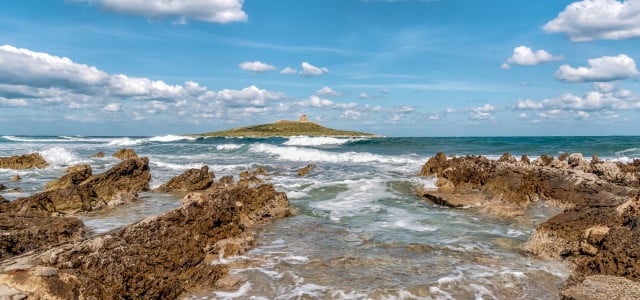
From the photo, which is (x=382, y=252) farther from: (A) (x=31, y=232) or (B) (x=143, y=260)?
(A) (x=31, y=232)

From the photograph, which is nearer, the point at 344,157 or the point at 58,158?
the point at 58,158

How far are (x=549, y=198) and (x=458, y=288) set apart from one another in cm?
787

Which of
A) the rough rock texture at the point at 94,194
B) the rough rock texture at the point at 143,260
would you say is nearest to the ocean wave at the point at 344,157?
the rough rock texture at the point at 94,194

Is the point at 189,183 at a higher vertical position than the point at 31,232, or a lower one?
lower

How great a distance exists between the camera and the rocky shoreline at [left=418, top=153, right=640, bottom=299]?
5637mm

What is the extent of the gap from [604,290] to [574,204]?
773cm

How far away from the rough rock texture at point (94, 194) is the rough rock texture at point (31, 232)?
3132 mm

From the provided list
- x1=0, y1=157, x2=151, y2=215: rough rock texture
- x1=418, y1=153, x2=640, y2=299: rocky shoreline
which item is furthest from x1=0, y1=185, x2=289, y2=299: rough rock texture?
x1=0, y1=157, x2=151, y2=215: rough rock texture

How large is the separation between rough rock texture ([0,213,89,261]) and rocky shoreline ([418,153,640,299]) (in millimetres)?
7347

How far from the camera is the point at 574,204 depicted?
11.5m

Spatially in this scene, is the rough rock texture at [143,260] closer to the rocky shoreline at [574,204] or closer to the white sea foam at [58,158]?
the rocky shoreline at [574,204]

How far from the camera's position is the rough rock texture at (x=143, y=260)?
4199 millimetres

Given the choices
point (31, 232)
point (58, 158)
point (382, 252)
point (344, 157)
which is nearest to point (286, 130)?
point (344, 157)

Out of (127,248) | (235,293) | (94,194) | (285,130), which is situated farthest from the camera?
(285,130)
